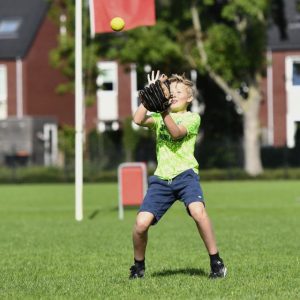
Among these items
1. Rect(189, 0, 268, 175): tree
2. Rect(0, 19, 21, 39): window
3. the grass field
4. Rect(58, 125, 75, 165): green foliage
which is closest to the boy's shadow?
the grass field

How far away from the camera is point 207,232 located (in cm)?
1023

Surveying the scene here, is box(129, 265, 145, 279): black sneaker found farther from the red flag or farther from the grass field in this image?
the red flag

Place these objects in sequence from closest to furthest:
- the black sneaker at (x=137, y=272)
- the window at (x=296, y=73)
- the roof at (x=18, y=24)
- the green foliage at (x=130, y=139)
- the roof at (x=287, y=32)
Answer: the black sneaker at (x=137, y=272) < the green foliage at (x=130, y=139) < the window at (x=296, y=73) < the roof at (x=287, y=32) < the roof at (x=18, y=24)

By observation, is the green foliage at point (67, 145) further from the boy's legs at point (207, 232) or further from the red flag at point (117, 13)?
the boy's legs at point (207, 232)

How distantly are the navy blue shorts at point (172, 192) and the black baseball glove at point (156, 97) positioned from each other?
29.1 inches

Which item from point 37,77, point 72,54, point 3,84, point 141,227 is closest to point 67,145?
point 72,54

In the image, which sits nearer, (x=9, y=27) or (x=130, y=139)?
(x=130, y=139)

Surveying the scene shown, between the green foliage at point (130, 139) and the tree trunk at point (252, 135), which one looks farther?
the green foliage at point (130, 139)

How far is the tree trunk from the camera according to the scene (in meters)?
46.0

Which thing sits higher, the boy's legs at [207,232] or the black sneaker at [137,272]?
the boy's legs at [207,232]

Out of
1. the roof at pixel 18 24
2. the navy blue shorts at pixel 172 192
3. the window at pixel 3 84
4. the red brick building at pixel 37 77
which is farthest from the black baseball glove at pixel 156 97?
the window at pixel 3 84

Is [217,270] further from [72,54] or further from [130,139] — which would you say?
[130,139]

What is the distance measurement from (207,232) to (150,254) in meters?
3.39

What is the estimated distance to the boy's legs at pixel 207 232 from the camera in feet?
33.3
